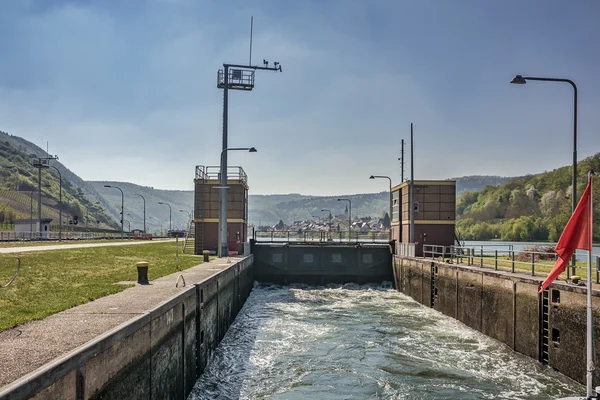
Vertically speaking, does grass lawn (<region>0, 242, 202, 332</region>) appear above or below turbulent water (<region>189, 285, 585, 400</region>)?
above

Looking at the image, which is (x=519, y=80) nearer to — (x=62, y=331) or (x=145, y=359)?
(x=145, y=359)

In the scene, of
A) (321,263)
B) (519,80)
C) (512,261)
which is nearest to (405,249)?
(321,263)

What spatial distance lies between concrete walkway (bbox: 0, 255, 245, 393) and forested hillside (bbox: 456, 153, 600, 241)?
111391 millimetres

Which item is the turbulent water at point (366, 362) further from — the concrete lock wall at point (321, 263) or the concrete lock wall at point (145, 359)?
the concrete lock wall at point (321, 263)

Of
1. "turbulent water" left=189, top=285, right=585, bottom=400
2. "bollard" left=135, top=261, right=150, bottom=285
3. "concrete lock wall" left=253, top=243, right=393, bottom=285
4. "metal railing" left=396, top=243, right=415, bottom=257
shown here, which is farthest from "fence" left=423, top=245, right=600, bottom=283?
"bollard" left=135, top=261, right=150, bottom=285

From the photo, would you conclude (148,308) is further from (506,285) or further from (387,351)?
(506,285)

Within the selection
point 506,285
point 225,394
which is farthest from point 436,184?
point 225,394

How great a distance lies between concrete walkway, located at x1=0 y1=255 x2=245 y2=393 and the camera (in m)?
7.25

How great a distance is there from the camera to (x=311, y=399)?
14.0 meters

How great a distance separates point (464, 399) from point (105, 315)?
31.4 ft

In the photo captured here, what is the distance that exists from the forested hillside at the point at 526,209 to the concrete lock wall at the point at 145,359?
354 ft

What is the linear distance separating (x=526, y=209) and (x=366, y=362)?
149 meters

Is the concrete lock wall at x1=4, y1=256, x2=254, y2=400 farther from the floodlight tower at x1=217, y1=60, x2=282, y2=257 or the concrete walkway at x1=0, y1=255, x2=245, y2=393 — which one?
the floodlight tower at x1=217, y1=60, x2=282, y2=257

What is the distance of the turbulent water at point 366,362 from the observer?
47.8 feet
